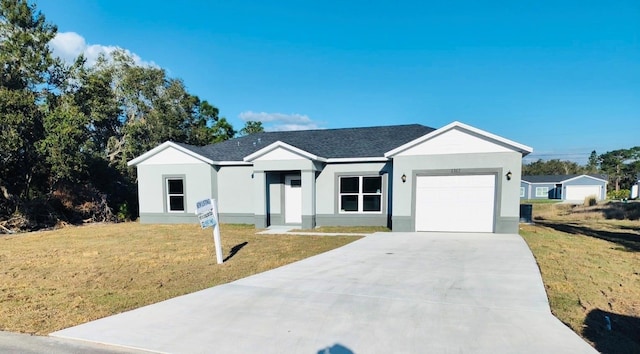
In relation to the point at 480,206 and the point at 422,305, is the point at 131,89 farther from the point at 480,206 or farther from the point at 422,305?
the point at 422,305

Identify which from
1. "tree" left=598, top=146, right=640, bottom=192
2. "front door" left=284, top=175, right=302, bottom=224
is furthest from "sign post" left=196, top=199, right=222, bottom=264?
"tree" left=598, top=146, right=640, bottom=192

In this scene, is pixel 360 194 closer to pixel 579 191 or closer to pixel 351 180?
pixel 351 180

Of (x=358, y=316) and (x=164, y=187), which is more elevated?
(x=164, y=187)

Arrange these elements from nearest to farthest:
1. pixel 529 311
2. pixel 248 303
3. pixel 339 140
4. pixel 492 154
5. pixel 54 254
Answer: pixel 529 311
pixel 248 303
pixel 54 254
pixel 492 154
pixel 339 140

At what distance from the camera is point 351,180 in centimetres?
1406

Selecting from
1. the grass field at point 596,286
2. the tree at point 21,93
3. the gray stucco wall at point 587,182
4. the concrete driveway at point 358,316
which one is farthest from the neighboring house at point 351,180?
the gray stucco wall at point 587,182

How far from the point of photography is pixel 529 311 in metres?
4.45

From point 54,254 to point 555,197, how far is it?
60.1m

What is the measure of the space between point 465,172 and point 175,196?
12.9 m

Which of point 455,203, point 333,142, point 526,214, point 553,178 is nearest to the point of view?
point 455,203

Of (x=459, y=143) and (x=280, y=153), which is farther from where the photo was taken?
(x=280, y=153)

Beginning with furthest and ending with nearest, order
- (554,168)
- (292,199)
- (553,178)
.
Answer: (554,168) → (553,178) → (292,199)

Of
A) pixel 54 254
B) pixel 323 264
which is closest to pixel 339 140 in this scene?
pixel 323 264

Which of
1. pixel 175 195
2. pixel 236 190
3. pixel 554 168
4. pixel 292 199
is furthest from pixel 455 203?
pixel 554 168
